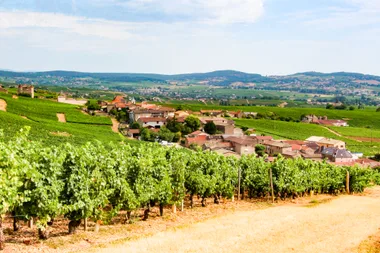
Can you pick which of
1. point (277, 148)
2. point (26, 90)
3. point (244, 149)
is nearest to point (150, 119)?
point (244, 149)

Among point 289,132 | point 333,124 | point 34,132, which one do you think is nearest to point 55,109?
point 34,132

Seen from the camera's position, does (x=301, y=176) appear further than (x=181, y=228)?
Yes

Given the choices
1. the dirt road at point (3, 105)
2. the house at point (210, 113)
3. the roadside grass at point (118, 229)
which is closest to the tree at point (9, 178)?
the roadside grass at point (118, 229)

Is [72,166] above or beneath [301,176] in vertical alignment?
above

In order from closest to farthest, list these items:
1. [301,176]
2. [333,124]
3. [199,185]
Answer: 1. [199,185]
2. [301,176]
3. [333,124]

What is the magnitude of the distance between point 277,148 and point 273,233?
65.7m

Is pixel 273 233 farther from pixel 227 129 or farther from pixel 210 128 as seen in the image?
pixel 210 128

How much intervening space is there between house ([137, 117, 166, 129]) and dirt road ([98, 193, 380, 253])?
82.9 meters

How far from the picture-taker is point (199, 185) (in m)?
24.0

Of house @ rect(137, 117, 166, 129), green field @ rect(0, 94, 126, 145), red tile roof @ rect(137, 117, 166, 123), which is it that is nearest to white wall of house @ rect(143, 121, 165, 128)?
house @ rect(137, 117, 166, 129)

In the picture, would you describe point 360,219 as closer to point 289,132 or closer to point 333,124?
point 289,132

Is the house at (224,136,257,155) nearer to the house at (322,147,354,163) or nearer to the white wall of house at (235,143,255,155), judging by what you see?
the white wall of house at (235,143,255,155)

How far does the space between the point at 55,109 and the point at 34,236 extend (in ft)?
247

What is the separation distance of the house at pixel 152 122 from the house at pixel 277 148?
31.6m
